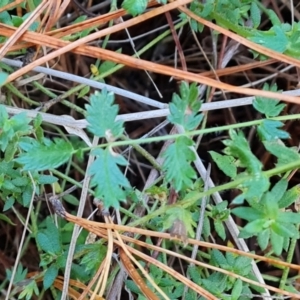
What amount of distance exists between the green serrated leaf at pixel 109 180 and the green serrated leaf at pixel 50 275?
36 centimetres

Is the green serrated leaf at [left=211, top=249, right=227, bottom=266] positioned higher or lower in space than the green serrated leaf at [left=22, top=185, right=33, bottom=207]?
lower

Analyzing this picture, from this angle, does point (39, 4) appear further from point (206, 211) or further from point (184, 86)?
point (206, 211)

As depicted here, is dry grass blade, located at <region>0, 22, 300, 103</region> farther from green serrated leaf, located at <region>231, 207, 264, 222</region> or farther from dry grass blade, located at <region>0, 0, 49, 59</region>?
green serrated leaf, located at <region>231, 207, 264, 222</region>

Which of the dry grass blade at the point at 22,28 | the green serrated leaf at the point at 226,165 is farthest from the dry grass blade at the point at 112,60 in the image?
the green serrated leaf at the point at 226,165

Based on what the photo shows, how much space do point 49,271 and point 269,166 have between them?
702 mm

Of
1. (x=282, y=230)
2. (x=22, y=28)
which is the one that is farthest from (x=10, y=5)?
(x=282, y=230)

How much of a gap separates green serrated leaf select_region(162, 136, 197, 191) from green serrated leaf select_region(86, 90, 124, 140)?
0.09 metres

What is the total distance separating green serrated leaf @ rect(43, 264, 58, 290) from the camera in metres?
1.10

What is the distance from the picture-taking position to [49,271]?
1112 mm

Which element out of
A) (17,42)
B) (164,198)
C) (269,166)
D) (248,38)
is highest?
(17,42)

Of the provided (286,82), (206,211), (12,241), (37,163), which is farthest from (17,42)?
(286,82)

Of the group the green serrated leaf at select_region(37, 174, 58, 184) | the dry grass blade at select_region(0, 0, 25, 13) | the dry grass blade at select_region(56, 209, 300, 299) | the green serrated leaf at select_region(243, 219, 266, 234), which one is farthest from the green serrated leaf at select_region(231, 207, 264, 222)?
the dry grass blade at select_region(0, 0, 25, 13)

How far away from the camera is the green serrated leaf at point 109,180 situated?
81 cm

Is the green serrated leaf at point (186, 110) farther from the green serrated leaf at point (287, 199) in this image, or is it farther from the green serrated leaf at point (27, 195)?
the green serrated leaf at point (27, 195)
